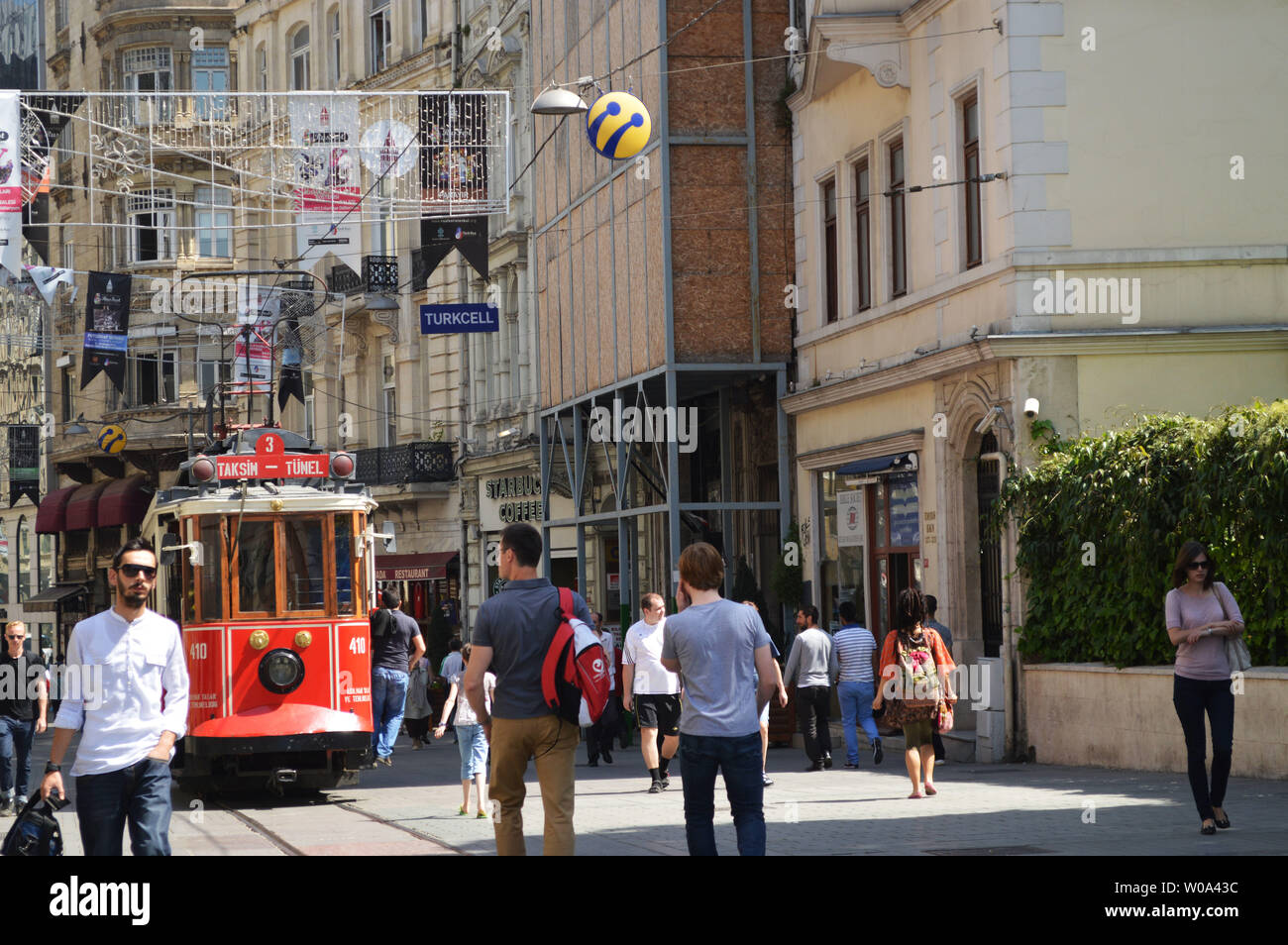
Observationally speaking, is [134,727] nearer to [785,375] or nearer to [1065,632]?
[1065,632]

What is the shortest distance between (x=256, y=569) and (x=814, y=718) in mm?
6378

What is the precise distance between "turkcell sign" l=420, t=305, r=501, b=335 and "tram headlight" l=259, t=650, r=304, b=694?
1370 centimetres

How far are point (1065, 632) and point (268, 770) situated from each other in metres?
7.74

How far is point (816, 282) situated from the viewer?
26.6m

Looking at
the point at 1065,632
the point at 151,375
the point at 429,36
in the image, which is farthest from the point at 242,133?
the point at 151,375

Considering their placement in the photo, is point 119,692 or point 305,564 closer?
point 119,692

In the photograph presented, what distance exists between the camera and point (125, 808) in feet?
30.2

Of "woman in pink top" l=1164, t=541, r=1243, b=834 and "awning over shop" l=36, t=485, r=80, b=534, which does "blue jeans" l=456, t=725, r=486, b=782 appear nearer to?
"woman in pink top" l=1164, t=541, r=1243, b=834

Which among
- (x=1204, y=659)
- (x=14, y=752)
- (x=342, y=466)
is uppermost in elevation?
(x=342, y=466)

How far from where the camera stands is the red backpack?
1002cm

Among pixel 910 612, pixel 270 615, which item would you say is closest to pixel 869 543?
pixel 910 612

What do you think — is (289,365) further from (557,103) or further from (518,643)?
(518,643)

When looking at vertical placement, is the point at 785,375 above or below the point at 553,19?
below

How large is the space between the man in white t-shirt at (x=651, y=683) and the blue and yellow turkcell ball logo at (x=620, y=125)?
19.9 ft
